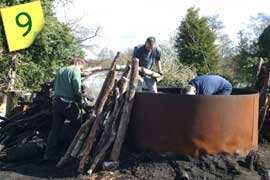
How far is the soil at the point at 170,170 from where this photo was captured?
296 inches

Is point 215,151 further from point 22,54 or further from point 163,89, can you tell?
point 22,54

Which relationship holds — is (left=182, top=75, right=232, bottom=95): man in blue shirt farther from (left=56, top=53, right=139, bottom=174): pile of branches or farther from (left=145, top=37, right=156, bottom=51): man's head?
(left=145, top=37, right=156, bottom=51): man's head

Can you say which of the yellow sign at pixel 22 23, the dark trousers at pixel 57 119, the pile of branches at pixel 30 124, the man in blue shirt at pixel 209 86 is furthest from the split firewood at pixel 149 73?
the yellow sign at pixel 22 23

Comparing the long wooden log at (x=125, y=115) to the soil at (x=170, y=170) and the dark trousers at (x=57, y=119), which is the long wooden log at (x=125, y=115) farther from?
the dark trousers at (x=57, y=119)

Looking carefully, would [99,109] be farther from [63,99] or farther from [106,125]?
[63,99]

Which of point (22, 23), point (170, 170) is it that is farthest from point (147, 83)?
point (22, 23)

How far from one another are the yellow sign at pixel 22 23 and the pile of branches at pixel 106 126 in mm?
9681

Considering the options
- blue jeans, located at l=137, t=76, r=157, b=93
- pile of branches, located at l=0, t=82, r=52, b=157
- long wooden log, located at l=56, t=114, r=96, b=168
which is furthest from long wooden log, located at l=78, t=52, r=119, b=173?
pile of branches, located at l=0, t=82, r=52, b=157

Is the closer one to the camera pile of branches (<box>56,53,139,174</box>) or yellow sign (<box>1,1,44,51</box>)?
pile of branches (<box>56,53,139,174</box>)

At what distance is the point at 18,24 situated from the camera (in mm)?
17594

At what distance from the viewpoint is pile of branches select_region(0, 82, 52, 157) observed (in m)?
9.84

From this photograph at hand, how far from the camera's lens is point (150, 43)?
31.1 ft

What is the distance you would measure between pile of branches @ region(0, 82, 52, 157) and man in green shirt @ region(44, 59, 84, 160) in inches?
31.5

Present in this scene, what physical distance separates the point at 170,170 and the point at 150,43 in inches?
113
